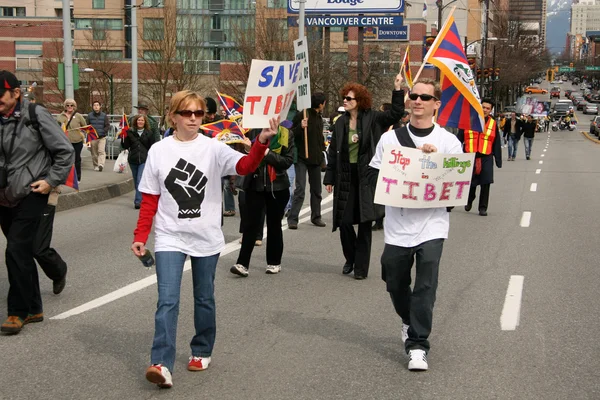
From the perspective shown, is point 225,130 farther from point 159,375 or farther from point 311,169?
point 159,375

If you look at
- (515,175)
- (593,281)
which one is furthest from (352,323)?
(515,175)

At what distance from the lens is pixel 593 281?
Result: 9.01 metres

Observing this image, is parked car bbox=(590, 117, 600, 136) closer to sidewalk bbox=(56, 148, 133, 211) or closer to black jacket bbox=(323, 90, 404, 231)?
→ sidewalk bbox=(56, 148, 133, 211)

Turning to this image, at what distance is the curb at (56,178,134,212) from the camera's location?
1568cm

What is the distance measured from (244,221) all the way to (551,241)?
478 cm

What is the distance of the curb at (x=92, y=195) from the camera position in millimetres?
15680

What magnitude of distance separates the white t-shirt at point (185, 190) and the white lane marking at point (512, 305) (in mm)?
2707

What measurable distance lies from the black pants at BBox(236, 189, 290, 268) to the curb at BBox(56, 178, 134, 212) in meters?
7.08

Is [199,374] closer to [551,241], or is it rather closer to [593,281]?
[593,281]

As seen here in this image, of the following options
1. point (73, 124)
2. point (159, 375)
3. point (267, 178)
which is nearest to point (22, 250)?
point (159, 375)

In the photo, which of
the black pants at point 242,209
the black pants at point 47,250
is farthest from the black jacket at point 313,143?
the black pants at point 47,250

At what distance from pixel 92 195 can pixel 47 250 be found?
9821 millimetres

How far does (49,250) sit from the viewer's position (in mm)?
7434

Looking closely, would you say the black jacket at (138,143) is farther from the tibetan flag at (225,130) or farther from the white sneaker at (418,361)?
the white sneaker at (418,361)
